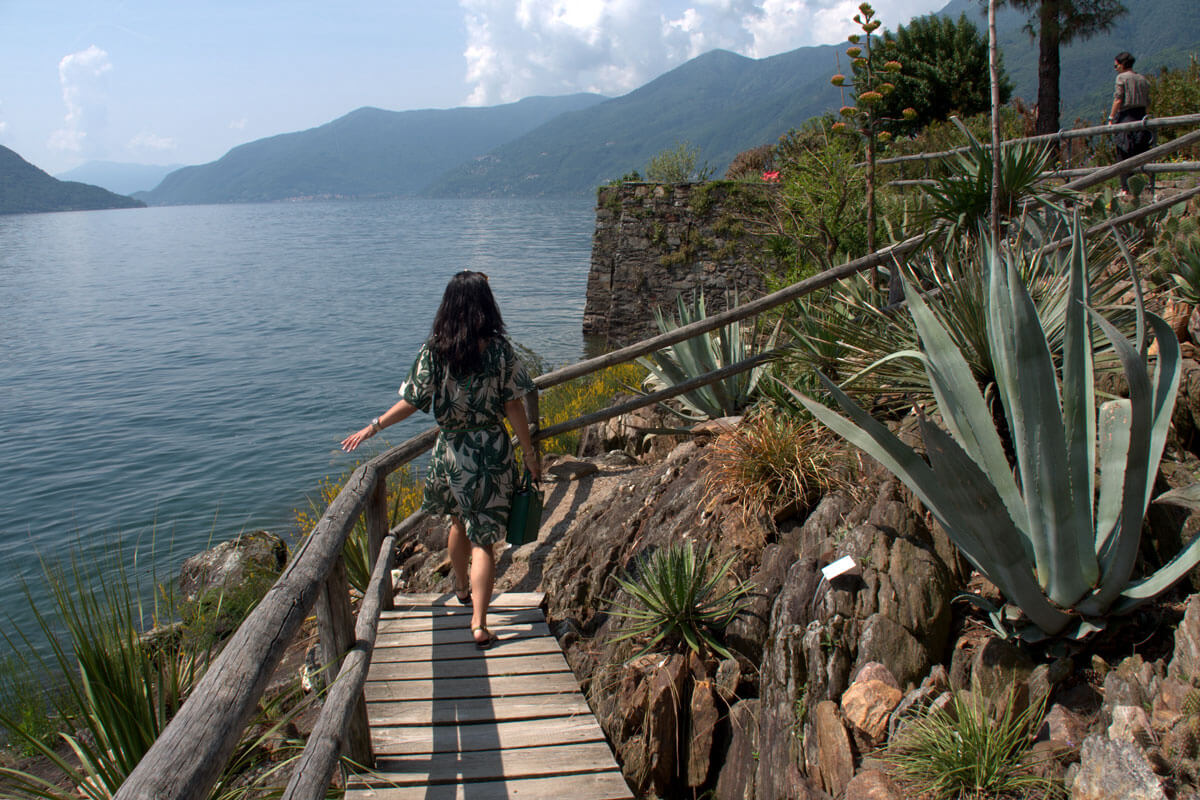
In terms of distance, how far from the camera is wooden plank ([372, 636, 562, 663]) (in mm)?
4031

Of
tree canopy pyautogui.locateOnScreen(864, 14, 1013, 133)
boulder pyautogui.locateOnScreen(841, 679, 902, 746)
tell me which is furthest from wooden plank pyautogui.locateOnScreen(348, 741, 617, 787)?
tree canopy pyautogui.locateOnScreen(864, 14, 1013, 133)

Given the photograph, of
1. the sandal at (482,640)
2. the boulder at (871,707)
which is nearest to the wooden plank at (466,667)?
the sandal at (482,640)

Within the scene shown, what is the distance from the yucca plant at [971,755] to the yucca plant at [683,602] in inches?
50.7

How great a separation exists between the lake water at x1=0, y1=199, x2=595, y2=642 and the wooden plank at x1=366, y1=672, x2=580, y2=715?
2.25 meters

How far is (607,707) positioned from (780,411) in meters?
2.08

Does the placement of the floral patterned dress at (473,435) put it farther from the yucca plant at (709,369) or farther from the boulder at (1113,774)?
the boulder at (1113,774)

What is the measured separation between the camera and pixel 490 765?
3240 millimetres

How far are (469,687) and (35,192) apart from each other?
17939 centimetres

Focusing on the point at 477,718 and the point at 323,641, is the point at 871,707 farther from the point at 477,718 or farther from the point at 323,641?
the point at 323,641

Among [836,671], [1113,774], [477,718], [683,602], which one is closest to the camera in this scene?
[1113,774]

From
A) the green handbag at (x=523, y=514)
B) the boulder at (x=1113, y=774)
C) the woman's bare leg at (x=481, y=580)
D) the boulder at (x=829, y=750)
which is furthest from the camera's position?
the green handbag at (x=523, y=514)

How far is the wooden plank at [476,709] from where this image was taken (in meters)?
3.54

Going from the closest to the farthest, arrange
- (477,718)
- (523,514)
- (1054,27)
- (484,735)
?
(484,735) → (477,718) → (523,514) → (1054,27)

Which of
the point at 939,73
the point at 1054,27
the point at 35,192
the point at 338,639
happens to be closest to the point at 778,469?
the point at 338,639
